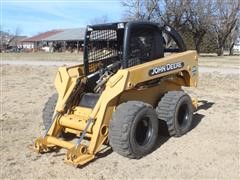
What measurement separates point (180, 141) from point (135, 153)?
110 centimetres

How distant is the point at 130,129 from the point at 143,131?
57 cm

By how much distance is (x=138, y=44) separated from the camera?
6148 mm

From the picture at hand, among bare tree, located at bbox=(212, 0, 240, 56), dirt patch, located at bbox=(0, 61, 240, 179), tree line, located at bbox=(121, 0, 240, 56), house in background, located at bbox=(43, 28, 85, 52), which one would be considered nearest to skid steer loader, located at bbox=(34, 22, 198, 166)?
dirt patch, located at bbox=(0, 61, 240, 179)

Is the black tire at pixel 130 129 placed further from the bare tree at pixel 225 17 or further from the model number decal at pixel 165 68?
the bare tree at pixel 225 17

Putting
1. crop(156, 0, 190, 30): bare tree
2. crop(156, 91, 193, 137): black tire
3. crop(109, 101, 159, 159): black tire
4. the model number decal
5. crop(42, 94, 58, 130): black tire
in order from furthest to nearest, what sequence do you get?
crop(156, 0, 190, 30): bare tree, crop(42, 94, 58, 130): black tire, crop(156, 91, 193, 137): black tire, the model number decal, crop(109, 101, 159, 159): black tire

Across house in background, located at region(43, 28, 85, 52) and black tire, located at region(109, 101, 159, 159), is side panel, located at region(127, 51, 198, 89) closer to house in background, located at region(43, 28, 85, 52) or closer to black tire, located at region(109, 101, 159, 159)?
black tire, located at region(109, 101, 159, 159)

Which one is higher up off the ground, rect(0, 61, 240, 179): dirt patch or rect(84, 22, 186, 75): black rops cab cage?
rect(84, 22, 186, 75): black rops cab cage

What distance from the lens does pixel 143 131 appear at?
5797 mm

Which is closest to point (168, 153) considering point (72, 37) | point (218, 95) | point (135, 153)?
point (135, 153)

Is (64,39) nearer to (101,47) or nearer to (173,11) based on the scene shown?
(173,11)

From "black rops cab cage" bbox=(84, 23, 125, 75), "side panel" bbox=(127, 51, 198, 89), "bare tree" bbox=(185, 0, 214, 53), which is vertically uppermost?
"bare tree" bbox=(185, 0, 214, 53)

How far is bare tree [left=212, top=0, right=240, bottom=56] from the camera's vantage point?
42344 mm

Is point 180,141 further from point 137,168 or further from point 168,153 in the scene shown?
point 137,168

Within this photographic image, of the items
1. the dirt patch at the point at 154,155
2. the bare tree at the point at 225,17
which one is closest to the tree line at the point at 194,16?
the bare tree at the point at 225,17
